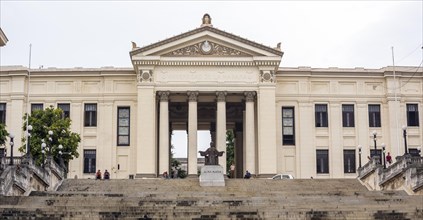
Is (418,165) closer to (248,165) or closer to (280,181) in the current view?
(280,181)

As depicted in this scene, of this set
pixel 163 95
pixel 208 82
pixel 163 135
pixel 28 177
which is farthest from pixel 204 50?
pixel 28 177

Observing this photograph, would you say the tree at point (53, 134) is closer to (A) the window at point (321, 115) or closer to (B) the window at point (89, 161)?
(B) the window at point (89, 161)

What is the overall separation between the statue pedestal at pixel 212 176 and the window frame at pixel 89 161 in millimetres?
18881

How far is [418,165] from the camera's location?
37.5 meters

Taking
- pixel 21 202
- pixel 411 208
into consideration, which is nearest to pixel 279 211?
pixel 411 208

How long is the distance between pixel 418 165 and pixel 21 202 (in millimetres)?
21295

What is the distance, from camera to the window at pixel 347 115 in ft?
195

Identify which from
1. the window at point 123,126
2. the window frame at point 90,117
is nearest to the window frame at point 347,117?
the window at point 123,126

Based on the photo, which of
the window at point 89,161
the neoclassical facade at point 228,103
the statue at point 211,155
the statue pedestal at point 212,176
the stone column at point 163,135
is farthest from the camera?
the window at point 89,161

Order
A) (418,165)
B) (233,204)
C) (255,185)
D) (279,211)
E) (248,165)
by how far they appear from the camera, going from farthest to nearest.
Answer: (248,165) → (255,185) → (418,165) → (233,204) → (279,211)

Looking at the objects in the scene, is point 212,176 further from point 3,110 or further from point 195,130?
point 3,110

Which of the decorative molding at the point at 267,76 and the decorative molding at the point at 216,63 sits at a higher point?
the decorative molding at the point at 216,63

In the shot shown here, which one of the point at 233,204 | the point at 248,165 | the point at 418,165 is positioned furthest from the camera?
the point at 248,165

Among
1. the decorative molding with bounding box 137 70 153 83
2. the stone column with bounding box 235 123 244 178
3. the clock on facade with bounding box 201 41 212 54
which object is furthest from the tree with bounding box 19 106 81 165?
the stone column with bounding box 235 123 244 178
